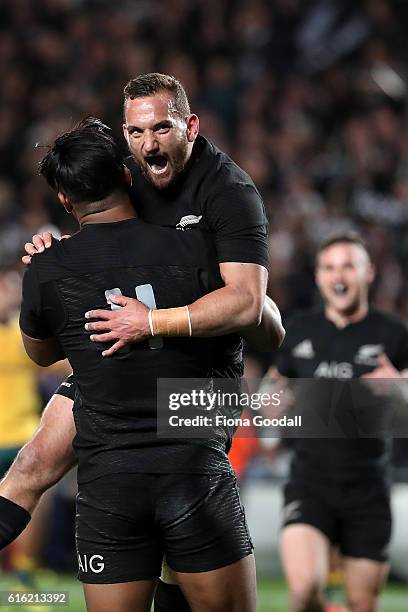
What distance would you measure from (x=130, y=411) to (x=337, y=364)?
8.12ft

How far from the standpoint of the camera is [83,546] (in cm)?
364

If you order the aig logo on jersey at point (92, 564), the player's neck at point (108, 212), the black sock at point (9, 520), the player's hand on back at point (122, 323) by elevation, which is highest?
the player's neck at point (108, 212)

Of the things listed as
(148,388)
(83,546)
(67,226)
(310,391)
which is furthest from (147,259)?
(67,226)

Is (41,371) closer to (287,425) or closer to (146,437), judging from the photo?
(287,425)

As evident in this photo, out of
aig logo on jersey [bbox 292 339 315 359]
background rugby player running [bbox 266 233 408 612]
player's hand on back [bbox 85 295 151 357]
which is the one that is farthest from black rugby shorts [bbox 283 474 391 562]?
player's hand on back [bbox 85 295 151 357]

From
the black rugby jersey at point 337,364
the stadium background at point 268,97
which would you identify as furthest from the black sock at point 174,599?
the stadium background at point 268,97

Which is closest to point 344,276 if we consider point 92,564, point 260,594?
point 92,564

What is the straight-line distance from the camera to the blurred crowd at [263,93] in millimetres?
10375

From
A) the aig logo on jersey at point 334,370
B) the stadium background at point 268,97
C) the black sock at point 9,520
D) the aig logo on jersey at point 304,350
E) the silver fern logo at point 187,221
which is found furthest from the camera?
the stadium background at point 268,97

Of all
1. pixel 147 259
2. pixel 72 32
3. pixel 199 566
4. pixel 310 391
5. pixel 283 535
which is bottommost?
pixel 283 535

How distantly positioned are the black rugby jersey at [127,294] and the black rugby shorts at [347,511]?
213cm

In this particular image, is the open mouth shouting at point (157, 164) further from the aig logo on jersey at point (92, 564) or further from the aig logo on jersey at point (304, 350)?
the aig logo on jersey at point (304, 350)

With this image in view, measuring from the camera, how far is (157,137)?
370 centimetres

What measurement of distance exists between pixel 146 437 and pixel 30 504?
27.7 inches
